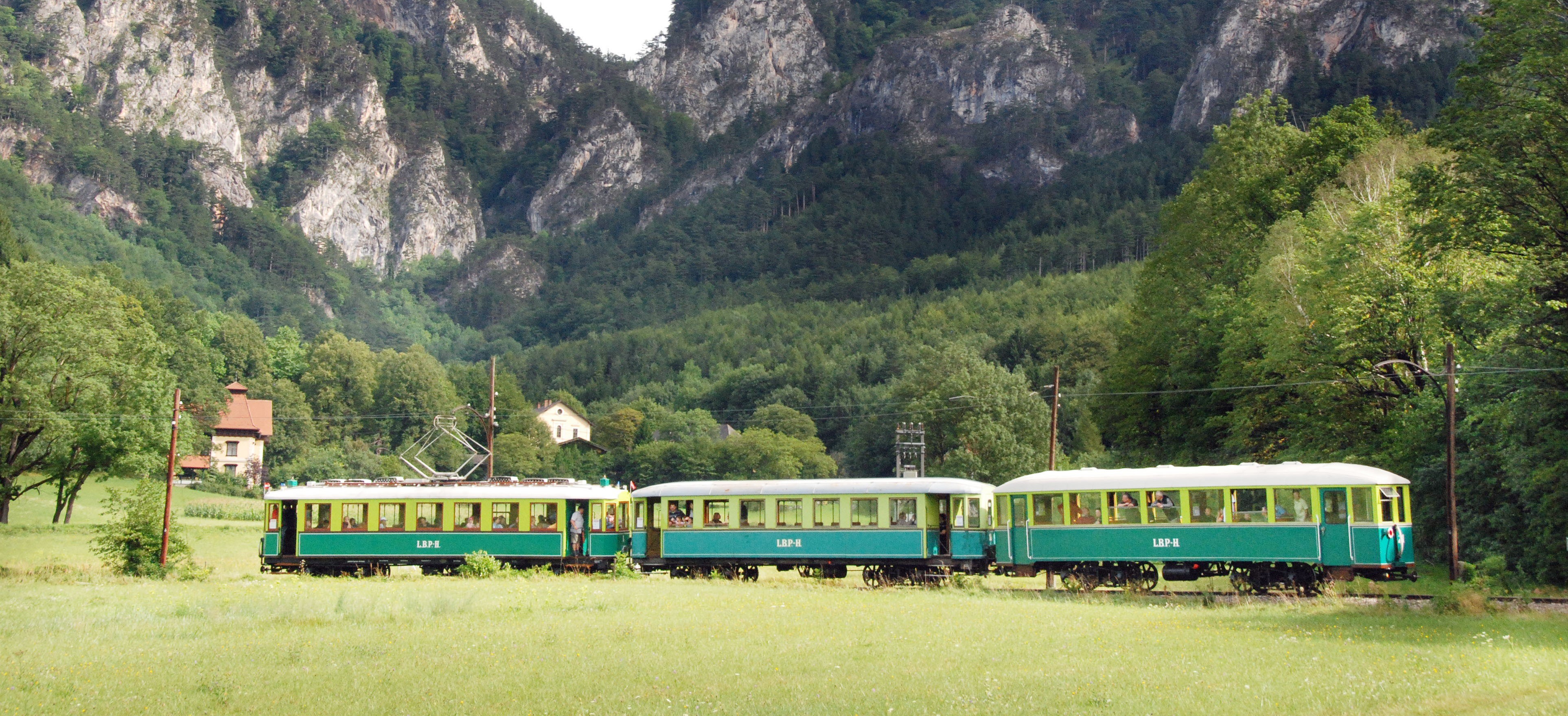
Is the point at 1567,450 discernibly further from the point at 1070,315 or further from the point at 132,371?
the point at 1070,315

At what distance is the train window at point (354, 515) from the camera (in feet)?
128

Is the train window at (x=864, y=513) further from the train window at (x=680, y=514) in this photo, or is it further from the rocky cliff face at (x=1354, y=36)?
the rocky cliff face at (x=1354, y=36)

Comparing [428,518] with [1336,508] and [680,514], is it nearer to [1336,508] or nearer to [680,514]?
[680,514]

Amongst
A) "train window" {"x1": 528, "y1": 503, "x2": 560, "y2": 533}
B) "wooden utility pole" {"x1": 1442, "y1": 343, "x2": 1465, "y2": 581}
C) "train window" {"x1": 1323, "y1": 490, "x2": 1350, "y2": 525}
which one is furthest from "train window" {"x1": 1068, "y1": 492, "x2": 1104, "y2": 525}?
"train window" {"x1": 528, "y1": 503, "x2": 560, "y2": 533}

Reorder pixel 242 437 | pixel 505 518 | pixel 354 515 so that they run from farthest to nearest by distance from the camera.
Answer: pixel 242 437 → pixel 354 515 → pixel 505 518

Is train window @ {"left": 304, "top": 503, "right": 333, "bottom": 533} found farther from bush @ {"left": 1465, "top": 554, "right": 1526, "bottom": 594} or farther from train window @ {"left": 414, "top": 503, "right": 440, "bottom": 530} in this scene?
bush @ {"left": 1465, "top": 554, "right": 1526, "bottom": 594}

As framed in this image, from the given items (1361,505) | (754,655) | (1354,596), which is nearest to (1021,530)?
(1354,596)

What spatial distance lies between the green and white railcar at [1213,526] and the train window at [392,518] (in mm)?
17575

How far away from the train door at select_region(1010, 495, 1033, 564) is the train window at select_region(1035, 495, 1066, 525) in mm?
275

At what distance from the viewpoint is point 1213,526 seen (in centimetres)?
3030

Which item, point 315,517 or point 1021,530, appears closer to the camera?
point 1021,530

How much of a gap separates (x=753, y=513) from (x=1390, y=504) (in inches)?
623

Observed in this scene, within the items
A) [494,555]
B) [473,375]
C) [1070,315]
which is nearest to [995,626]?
[494,555]

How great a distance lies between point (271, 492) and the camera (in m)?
40.1
